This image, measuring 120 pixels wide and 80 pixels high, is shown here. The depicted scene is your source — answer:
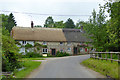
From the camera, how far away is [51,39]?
155 ft

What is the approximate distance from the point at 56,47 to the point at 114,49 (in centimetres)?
2599

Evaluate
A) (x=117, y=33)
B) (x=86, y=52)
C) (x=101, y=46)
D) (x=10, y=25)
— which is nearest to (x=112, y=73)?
(x=117, y=33)

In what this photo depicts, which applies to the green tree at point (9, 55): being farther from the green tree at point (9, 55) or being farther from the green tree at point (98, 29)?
the green tree at point (98, 29)

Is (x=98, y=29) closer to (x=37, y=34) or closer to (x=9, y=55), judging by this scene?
(x=9, y=55)

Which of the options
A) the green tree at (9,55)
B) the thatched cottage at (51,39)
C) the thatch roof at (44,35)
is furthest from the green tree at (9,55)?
the thatch roof at (44,35)

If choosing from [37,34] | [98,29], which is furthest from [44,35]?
[98,29]

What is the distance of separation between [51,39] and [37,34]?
3924 millimetres

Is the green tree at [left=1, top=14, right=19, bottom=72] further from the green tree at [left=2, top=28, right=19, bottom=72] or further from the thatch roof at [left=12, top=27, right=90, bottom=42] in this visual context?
the thatch roof at [left=12, top=27, right=90, bottom=42]

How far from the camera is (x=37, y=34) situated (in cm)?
4784

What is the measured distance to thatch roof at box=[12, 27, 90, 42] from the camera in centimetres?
4600

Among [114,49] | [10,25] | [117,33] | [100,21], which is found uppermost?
[10,25]

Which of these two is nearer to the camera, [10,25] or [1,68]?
[1,68]

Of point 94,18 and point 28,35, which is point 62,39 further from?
point 94,18

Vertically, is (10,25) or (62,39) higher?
(10,25)
